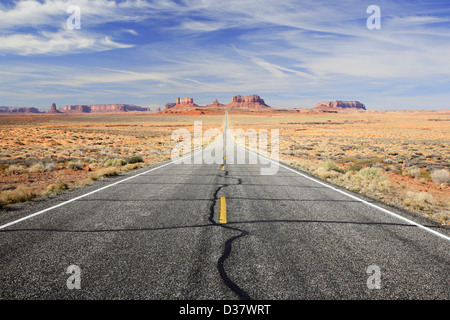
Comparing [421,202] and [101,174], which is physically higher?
[101,174]

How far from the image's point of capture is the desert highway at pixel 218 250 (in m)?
3.00

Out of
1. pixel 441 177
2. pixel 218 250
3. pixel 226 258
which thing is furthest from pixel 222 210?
pixel 441 177

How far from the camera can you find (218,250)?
155 inches

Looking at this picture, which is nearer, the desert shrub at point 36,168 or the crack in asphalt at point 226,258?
the crack in asphalt at point 226,258

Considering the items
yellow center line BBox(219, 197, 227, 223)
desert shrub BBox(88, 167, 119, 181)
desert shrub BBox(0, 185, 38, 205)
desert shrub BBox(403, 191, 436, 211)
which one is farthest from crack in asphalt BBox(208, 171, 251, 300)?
desert shrub BBox(88, 167, 119, 181)

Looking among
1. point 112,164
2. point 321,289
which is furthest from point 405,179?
point 112,164

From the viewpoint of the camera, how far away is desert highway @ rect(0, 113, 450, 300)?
9.85 ft

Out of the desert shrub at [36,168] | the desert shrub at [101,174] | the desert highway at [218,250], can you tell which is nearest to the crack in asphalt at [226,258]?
the desert highway at [218,250]

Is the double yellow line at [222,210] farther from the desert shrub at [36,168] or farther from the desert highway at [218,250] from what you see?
the desert shrub at [36,168]

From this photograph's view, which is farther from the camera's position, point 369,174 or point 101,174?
point 369,174

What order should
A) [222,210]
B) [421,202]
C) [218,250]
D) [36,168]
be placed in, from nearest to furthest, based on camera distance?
[218,250]
[222,210]
[421,202]
[36,168]

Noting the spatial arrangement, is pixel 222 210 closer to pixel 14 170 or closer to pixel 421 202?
pixel 421 202

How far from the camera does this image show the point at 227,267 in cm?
345
